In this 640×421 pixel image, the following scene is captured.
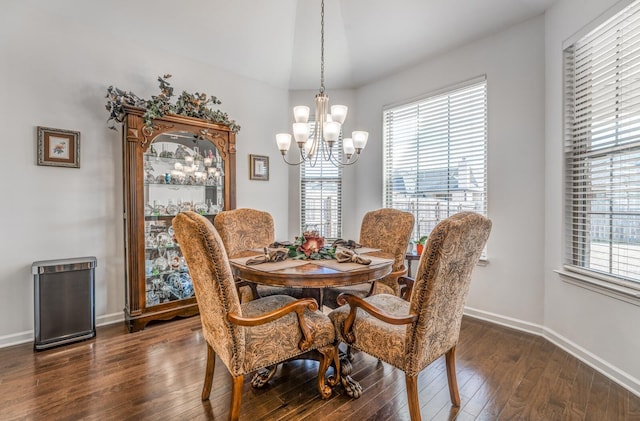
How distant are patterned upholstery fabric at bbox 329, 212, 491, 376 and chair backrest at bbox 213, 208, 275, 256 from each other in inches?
59.6

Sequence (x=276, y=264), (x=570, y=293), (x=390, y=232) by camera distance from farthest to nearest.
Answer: (x=390, y=232), (x=570, y=293), (x=276, y=264)

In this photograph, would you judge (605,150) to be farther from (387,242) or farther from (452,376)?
(452,376)

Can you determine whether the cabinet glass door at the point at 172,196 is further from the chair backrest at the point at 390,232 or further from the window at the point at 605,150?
the window at the point at 605,150

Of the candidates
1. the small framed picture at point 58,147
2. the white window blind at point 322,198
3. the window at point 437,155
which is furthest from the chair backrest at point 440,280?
the small framed picture at point 58,147

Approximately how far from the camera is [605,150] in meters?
2.33

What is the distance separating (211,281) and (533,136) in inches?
124

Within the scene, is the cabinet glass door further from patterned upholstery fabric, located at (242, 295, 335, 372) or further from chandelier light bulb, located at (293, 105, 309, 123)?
patterned upholstery fabric, located at (242, 295, 335, 372)

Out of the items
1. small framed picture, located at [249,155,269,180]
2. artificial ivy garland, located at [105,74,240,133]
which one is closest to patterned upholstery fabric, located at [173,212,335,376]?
artificial ivy garland, located at [105,74,240,133]

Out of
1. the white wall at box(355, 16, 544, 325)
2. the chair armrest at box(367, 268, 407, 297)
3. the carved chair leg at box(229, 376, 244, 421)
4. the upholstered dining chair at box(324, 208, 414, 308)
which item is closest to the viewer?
the carved chair leg at box(229, 376, 244, 421)

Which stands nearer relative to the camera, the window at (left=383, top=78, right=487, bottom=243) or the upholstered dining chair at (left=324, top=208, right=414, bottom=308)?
the upholstered dining chair at (left=324, top=208, right=414, bottom=308)

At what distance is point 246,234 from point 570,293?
2918 mm

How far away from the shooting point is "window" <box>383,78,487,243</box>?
3.31 metres

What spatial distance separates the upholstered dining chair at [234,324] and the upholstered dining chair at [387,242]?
69cm

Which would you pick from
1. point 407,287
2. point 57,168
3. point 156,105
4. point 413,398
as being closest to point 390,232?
point 407,287
